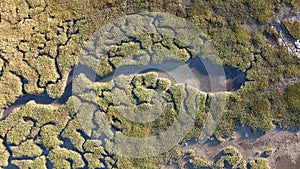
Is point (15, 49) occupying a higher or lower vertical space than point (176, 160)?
higher

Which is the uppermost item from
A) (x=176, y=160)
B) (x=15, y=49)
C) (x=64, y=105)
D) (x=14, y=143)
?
(x=15, y=49)

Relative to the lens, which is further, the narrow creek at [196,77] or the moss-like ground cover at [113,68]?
the narrow creek at [196,77]

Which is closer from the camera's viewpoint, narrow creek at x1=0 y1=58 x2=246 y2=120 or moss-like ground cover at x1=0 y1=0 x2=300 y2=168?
moss-like ground cover at x1=0 y1=0 x2=300 y2=168

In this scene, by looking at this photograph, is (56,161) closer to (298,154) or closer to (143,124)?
(143,124)

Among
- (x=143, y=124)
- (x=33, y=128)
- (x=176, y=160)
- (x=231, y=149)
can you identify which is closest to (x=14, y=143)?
(x=33, y=128)

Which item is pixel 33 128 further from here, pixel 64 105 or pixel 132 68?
pixel 132 68

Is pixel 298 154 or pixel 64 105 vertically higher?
pixel 64 105

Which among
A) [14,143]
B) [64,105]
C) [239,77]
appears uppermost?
[239,77]

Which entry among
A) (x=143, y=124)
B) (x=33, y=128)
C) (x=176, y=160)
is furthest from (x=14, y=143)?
(x=176, y=160)

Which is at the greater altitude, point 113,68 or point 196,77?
point 113,68
